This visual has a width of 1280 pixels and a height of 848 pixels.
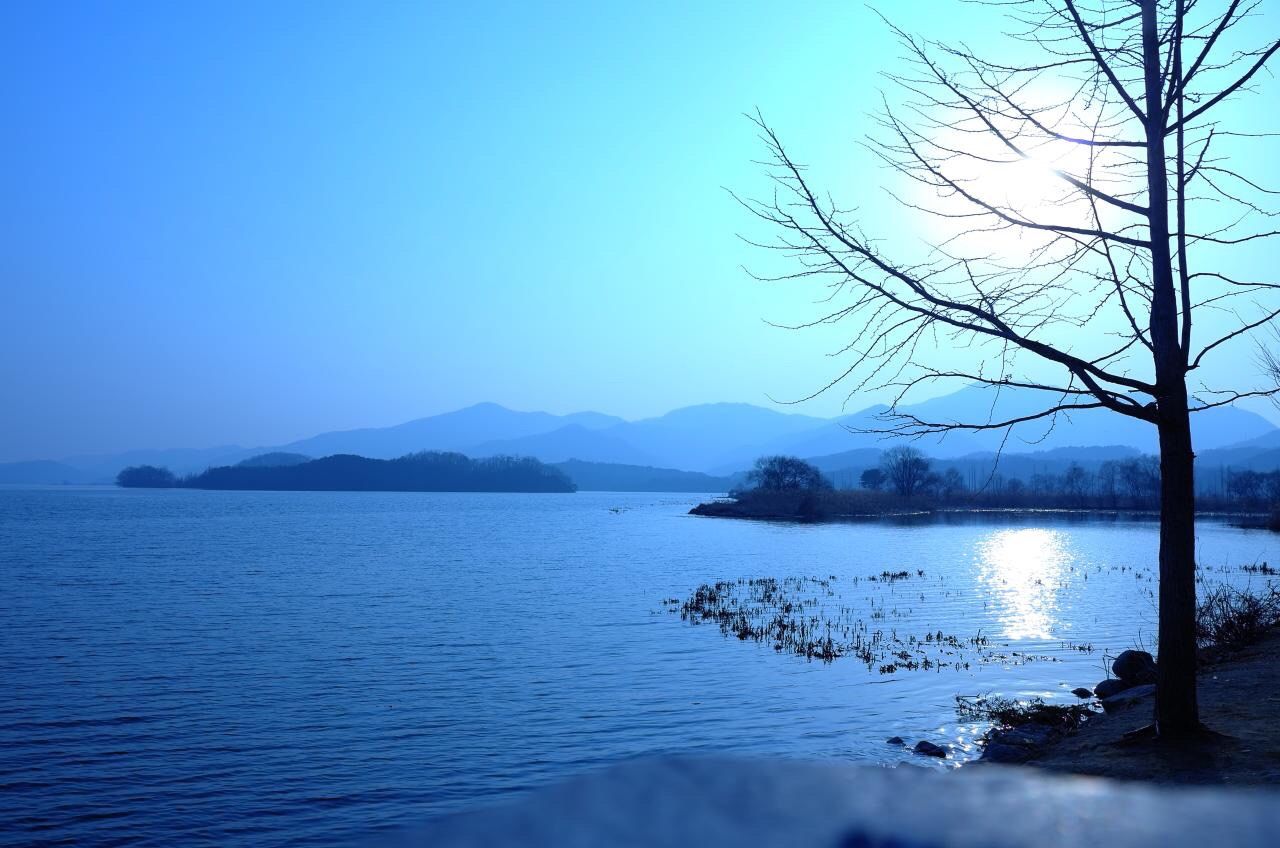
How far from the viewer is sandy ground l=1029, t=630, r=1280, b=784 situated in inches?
332

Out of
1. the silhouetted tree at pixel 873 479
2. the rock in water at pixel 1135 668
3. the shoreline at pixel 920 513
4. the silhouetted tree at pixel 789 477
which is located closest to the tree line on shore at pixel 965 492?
the silhouetted tree at pixel 789 477

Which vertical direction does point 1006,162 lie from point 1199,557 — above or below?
above

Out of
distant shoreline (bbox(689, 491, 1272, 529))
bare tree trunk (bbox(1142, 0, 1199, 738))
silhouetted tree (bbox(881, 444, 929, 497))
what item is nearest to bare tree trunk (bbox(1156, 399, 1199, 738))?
bare tree trunk (bbox(1142, 0, 1199, 738))

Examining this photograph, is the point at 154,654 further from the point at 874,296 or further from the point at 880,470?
the point at 880,470

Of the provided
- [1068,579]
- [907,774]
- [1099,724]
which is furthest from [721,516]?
[907,774]

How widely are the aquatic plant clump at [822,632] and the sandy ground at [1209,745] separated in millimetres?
7913

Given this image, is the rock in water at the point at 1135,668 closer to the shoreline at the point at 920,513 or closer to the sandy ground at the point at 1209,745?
the sandy ground at the point at 1209,745

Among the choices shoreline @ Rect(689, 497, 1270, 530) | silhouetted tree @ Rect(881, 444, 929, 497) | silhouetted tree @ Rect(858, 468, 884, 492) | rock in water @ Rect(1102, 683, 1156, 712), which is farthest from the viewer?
silhouetted tree @ Rect(858, 468, 884, 492)

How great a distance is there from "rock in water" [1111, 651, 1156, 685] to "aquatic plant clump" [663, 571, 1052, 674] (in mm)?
3967

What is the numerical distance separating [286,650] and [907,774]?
77.3 ft

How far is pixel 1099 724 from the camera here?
13.5 meters

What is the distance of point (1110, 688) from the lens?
56.3 feet

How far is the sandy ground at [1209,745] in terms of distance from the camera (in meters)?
8.43

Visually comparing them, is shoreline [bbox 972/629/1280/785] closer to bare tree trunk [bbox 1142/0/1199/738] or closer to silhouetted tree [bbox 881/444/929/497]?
bare tree trunk [bbox 1142/0/1199/738]
